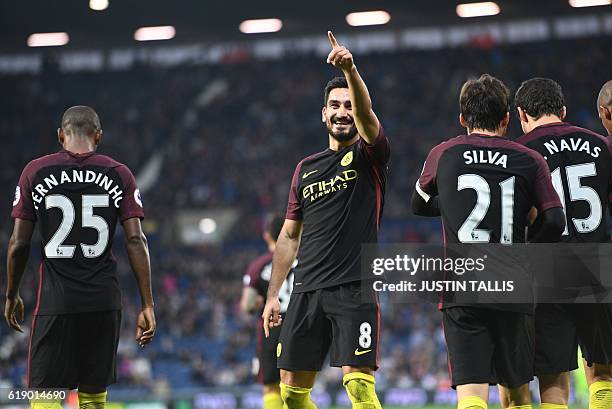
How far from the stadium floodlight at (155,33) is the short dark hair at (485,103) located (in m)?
18.3

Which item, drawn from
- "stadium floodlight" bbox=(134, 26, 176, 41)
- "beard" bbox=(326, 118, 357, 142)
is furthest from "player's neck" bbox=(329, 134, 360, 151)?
"stadium floodlight" bbox=(134, 26, 176, 41)

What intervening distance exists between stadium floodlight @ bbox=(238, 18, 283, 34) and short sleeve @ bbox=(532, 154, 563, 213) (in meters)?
18.3

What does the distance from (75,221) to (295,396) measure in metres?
1.79

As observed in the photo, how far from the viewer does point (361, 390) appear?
513cm

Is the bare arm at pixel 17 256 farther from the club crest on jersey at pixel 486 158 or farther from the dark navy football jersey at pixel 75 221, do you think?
the club crest on jersey at pixel 486 158

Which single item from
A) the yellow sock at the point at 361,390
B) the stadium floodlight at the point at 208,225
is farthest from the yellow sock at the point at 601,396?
the stadium floodlight at the point at 208,225

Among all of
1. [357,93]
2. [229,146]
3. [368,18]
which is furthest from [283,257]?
[229,146]

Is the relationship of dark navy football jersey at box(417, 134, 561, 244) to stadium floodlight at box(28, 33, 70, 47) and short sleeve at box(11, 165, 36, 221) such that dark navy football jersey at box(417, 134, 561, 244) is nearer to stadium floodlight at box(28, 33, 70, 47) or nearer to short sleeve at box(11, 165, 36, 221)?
short sleeve at box(11, 165, 36, 221)

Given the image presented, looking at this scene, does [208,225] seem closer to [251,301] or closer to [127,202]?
[251,301]

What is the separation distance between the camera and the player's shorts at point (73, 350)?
546cm

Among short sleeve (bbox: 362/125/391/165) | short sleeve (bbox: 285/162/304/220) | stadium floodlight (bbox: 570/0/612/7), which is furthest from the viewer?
stadium floodlight (bbox: 570/0/612/7)

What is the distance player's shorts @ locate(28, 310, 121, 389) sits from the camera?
546 centimetres

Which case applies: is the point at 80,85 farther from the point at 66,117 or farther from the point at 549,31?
the point at 66,117

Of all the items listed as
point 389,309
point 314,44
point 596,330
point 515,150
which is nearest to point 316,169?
point 515,150
